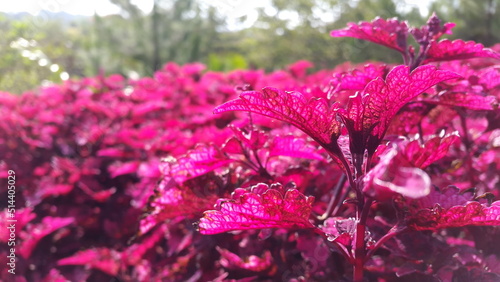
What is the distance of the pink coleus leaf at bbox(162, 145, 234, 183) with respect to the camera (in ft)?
3.01

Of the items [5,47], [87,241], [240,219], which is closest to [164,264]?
[87,241]

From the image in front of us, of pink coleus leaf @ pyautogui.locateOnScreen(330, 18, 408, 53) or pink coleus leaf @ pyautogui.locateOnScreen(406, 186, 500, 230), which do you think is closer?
pink coleus leaf @ pyautogui.locateOnScreen(406, 186, 500, 230)

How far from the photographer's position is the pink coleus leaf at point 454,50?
93cm

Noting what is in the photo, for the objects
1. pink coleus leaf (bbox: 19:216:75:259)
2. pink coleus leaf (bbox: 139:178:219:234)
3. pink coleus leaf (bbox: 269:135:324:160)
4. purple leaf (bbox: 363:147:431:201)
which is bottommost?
pink coleus leaf (bbox: 19:216:75:259)

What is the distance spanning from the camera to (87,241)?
75.2 inches

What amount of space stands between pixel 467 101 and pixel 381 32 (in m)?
0.23

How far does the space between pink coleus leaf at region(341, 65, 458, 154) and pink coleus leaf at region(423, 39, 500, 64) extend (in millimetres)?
303

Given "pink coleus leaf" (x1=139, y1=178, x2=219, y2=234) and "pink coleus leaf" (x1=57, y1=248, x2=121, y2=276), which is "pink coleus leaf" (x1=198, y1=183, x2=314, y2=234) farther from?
"pink coleus leaf" (x1=57, y1=248, x2=121, y2=276)

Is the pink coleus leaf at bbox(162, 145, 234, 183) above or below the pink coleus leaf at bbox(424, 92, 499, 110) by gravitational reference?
below

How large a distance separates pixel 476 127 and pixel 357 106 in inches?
32.4

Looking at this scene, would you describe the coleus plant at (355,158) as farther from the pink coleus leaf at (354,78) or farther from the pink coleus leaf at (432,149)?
the pink coleus leaf at (354,78)

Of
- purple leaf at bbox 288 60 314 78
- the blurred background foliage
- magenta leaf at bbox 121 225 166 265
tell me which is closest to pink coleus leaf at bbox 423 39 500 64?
magenta leaf at bbox 121 225 166 265

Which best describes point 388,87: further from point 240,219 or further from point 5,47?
point 5,47

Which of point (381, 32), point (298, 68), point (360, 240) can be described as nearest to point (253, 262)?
point (360, 240)
